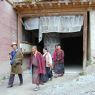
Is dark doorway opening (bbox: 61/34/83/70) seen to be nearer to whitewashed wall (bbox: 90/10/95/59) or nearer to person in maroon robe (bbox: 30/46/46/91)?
whitewashed wall (bbox: 90/10/95/59)

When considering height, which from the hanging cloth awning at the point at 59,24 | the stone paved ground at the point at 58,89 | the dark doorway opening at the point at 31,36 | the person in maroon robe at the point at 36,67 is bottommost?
the stone paved ground at the point at 58,89

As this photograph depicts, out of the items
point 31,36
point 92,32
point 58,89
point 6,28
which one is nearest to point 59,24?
point 92,32

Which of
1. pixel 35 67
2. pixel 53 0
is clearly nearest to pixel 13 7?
pixel 53 0

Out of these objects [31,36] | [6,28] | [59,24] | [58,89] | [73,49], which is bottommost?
[58,89]

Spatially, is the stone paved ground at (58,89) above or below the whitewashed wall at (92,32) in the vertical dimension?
below

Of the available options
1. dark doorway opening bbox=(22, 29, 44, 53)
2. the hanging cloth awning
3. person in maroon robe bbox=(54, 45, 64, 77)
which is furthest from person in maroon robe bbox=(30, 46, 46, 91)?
dark doorway opening bbox=(22, 29, 44, 53)

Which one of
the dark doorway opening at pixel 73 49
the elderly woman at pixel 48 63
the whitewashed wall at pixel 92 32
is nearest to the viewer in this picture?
the elderly woman at pixel 48 63

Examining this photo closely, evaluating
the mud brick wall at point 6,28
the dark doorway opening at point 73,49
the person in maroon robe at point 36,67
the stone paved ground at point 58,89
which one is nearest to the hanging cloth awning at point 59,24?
the mud brick wall at point 6,28

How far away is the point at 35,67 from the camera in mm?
12266

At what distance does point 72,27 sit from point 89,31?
101cm

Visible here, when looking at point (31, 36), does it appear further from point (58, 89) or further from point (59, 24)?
point (58, 89)

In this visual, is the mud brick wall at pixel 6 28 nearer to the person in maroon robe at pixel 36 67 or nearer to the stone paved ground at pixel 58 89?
the stone paved ground at pixel 58 89

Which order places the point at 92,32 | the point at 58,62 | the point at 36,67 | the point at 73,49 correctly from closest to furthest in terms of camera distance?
the point at 36,67, the point at 58,62, the point at 92,32, the point at 73,49

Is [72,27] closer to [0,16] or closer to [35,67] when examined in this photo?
[0,16]
